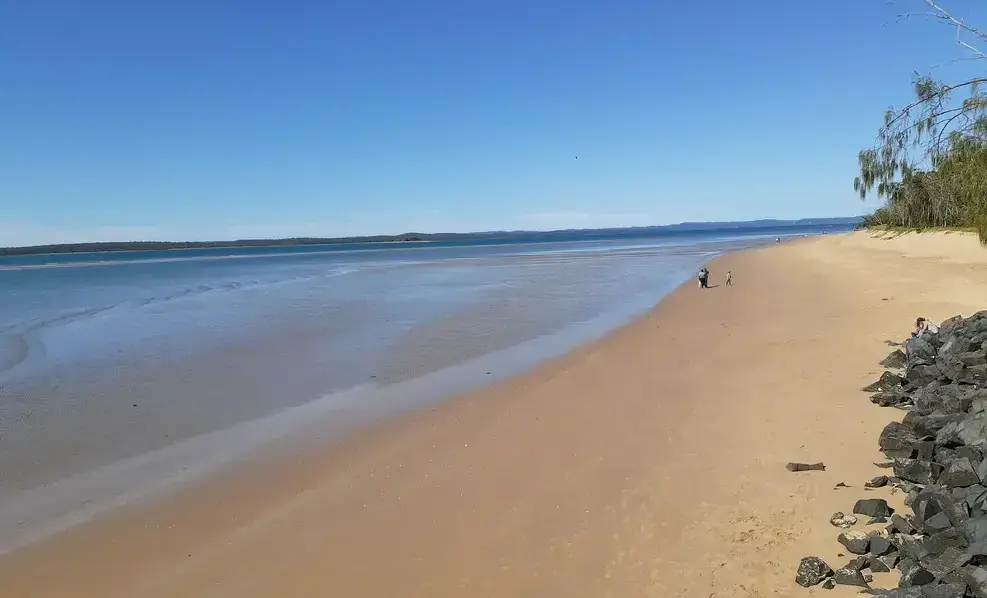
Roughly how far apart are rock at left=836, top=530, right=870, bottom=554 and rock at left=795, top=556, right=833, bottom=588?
37 cm

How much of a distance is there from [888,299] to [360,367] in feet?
53.7

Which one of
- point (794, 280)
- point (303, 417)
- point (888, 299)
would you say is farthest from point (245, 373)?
point (794, 280)

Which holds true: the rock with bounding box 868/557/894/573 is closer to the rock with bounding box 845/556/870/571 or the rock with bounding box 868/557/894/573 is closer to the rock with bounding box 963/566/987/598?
the rock with bounding box 845/556/870/571

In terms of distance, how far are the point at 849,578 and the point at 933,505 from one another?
0.92 metres

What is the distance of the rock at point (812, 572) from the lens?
15.7ft

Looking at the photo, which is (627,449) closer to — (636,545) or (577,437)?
(577,437)

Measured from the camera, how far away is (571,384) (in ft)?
38.2

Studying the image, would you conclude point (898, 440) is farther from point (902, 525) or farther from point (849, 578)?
point (849, 578)

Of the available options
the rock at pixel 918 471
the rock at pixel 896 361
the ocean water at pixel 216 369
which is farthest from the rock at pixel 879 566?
the ocean water at pixel 216 369

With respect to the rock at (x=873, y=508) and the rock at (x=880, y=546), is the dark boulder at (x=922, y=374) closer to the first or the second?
the rock at (x=873, y=508)

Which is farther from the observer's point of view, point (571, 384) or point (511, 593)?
point (571, 384)

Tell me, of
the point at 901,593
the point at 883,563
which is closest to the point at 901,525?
the point at 883,563

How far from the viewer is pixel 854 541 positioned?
201 inches

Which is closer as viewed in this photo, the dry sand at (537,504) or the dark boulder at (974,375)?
the dry sand at (537,504)
